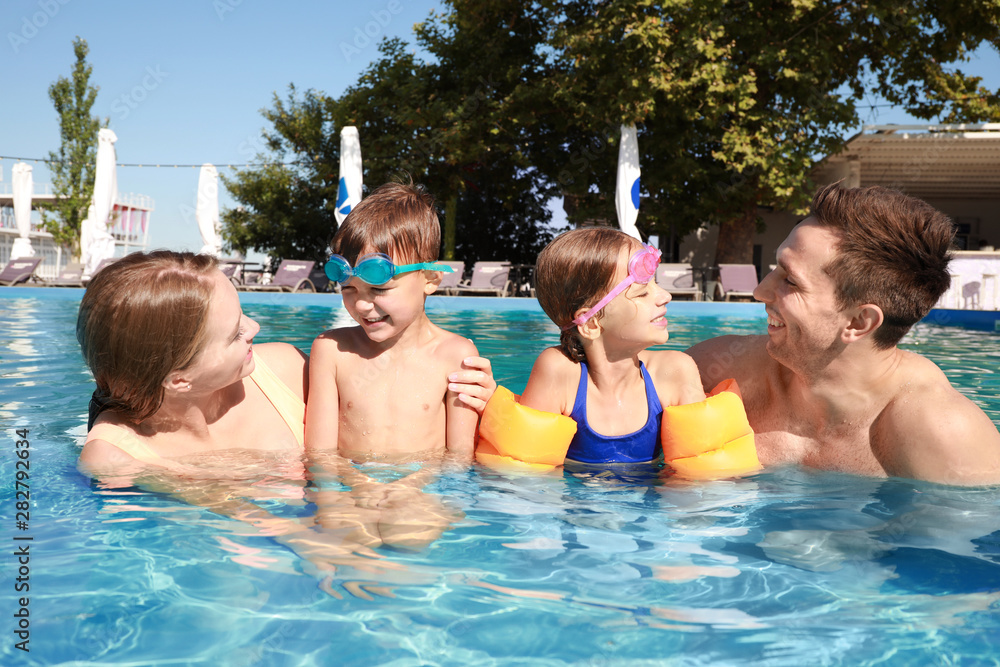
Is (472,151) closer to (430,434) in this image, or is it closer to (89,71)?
(430,434)

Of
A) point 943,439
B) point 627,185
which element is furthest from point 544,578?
point 627,185

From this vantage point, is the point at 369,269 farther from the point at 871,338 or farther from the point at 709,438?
the point at 871,338

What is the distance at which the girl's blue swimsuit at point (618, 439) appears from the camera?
301cm

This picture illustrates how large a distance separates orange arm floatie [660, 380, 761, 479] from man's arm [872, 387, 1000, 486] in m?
0.53

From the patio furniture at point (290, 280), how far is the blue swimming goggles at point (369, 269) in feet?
49.8

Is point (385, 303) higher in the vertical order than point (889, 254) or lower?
lower

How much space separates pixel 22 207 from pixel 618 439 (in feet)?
86.3

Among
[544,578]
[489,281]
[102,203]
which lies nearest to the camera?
[544,578]

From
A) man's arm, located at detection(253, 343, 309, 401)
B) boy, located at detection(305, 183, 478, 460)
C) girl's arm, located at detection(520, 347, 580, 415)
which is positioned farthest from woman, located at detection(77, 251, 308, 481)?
girl's arm, located at detection(520, 347, 580, 415)

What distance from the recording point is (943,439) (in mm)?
2598

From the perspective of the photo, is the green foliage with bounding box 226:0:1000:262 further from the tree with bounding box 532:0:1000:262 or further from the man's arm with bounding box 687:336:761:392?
the man's arm with bounding box 687:336:761:392

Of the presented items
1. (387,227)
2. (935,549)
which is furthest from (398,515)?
(935,549)

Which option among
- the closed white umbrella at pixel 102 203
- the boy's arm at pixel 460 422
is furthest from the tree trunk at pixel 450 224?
the boy's arm at pixel 460 422

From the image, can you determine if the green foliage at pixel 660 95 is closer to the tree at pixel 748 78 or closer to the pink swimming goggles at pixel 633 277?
the tree at pixel 748 78
